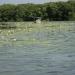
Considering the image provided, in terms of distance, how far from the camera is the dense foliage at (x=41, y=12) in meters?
53.2

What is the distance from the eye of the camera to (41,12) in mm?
56188

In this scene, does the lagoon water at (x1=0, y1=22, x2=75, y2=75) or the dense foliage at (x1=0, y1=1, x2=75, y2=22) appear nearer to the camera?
the lagoon water at (x1=0, y1=22, x2=75, y2=75)

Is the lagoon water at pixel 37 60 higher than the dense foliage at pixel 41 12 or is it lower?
higher

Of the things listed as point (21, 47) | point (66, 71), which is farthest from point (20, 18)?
point (66, 71)

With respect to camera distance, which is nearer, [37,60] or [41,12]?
[37,60]

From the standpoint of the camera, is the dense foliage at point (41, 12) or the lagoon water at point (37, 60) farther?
the dense foliage at point (41, 12)

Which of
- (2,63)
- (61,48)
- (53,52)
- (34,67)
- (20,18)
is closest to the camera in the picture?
(34,67)

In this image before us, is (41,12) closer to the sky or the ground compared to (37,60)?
closer to the ground

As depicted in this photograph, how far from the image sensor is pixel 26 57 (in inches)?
635

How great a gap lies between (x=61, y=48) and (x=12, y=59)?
375 cm

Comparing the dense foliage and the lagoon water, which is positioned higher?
the lagoon water

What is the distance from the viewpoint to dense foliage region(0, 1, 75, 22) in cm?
5317

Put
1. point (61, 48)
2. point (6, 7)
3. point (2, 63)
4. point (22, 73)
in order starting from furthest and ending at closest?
1. point (6, 7)
2. point (61, 48)
3. point (2, 63)
4. point (22, 73)

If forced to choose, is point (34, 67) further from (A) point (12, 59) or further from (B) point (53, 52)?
(B) point (53, 52)
